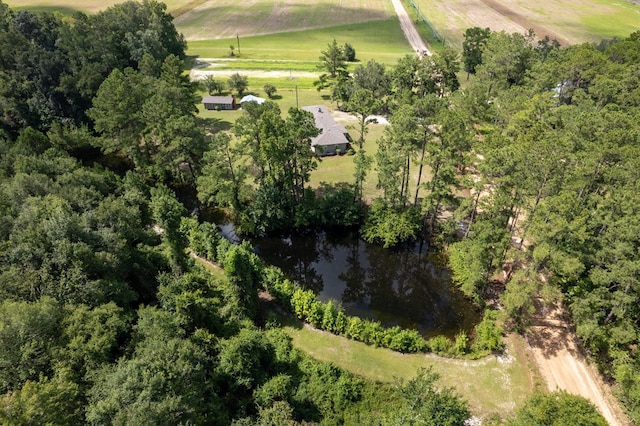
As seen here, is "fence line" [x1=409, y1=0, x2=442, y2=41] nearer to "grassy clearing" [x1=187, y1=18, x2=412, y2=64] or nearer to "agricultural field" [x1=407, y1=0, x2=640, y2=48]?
"agricultural field" [x1=407, y1=0, x2=640, y2=48]

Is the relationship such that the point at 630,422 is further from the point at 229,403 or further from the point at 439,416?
the point at 229,403

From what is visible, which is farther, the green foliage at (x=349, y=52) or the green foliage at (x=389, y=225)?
the green foliage at (x=349, y=52)

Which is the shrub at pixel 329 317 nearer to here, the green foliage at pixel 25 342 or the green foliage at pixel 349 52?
the green foliage at pixel 25 342

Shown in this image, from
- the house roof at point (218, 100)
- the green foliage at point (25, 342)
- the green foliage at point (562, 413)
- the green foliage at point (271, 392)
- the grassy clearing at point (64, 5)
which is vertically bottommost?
the green foliage at point (271, 392)

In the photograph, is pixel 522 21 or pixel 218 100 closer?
pixel 218 100

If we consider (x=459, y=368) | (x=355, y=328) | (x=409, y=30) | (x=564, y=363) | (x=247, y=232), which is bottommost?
(x=564, y=363)

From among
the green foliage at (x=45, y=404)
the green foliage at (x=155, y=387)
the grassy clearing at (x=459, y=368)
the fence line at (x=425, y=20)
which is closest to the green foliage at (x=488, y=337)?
the grassy clearing at (x=459, y=368)

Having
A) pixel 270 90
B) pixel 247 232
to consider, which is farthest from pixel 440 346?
pixel 270 90

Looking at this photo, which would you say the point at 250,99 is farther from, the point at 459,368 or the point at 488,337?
the point at 459,368
